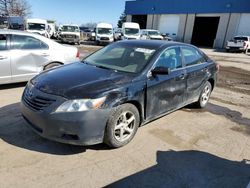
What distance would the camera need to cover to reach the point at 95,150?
3.85 meters

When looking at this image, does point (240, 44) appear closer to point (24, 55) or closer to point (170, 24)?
point (170, 24)

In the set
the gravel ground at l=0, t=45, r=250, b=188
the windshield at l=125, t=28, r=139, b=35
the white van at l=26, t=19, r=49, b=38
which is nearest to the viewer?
the gravel ground at l=0, t=45, r=250, b=188

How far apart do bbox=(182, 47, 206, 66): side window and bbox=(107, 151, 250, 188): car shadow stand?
6.82 feet

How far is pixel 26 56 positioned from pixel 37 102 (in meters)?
3.40

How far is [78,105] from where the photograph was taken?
3.42m

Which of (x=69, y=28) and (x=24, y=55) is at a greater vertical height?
(x=24, y=55)

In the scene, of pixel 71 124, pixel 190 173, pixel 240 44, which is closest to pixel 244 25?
pixel 240 44

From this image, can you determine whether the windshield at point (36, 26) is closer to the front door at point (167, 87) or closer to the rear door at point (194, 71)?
the rear door at point (194, 71)

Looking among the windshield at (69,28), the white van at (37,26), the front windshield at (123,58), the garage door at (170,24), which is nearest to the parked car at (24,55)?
the front windshield at (123,58)

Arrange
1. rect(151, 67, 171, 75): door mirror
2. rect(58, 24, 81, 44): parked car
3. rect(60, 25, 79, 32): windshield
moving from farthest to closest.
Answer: rect(60, 25, 79, 32): windshield → rect(58, 24, 81, 44): parked car → rect(151, 67, 171, 75): door mirror

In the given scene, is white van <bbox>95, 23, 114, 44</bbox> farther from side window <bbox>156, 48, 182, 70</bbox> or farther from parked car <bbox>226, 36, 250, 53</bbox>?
side window <bbox>156, 48, 182, 70</bbox>

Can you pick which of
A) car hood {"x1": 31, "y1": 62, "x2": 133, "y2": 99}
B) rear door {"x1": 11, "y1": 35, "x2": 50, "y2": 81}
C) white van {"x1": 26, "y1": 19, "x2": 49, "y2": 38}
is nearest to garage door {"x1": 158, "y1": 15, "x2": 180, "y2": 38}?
white van {"x1": 26, "y1": 19, "x2": 49, "y2": 38}

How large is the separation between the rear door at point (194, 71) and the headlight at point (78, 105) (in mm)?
2443

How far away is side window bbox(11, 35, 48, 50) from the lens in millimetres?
6412
